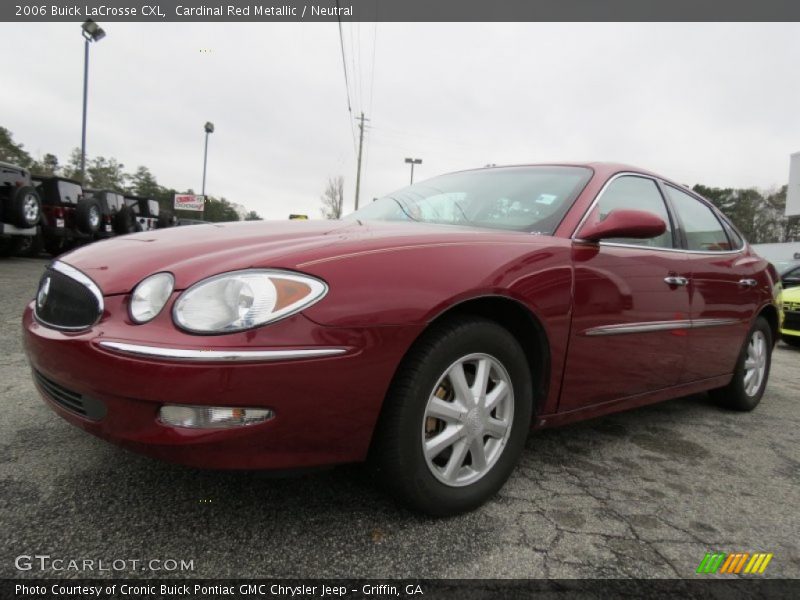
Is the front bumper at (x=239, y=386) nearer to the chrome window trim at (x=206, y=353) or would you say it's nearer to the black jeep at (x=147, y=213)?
the chrome window trim at (x=206, y=353)

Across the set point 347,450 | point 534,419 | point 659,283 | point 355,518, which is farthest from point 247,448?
point 659,283

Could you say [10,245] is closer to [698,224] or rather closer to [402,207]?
[402,207]

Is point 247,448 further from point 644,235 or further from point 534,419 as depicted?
point 644,235

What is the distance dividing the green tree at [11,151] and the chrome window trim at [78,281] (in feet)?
146

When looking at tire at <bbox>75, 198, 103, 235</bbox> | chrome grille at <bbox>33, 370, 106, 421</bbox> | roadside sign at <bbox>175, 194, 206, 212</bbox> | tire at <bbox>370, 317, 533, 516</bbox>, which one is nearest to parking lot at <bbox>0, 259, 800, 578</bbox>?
tire at <bbox>370, 317, 533, 516</bbox>

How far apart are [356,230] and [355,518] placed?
103 cm

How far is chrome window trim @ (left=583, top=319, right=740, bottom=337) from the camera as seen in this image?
2237mm

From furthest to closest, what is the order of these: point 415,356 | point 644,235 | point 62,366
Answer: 1. point 644,235
2. point 415,356
3. point 62,366

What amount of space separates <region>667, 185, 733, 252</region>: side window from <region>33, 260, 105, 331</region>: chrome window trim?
9.24ft

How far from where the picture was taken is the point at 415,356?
66.4 inches

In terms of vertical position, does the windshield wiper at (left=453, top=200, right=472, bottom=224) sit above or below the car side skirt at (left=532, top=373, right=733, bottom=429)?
above

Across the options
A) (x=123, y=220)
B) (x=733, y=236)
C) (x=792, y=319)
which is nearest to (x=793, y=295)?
(x=792, y=319)

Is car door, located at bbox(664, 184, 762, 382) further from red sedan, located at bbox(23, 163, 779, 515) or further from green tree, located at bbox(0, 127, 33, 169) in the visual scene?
green tree, located at bbox(0, 127, 33, 169)

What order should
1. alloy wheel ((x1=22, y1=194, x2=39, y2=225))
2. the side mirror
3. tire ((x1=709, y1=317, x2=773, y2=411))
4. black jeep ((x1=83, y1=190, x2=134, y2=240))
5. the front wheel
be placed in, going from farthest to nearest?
black jeep ((x1=83, y1=190, x2=134, y2=240)), alloy wheel ((x1=22, y1=194, x2=39, y2=225)), the front wheel, tire ((x1=709, y1=317, x2=773, y2=411)), the side mirror
